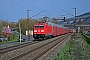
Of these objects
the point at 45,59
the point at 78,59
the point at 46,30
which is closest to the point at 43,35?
the point at 46,30

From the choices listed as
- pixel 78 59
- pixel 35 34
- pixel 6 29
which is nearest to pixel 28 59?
pixel 78 59

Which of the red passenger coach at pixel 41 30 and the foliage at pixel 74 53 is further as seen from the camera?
the red passenger coach at pixel 41 30

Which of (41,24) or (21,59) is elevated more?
(41,24)

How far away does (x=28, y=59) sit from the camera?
1555 cm

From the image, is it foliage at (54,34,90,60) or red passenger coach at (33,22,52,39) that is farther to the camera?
red passenger coach at (33,22,52,39)

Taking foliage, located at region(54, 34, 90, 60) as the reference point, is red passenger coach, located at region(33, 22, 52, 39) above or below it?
above

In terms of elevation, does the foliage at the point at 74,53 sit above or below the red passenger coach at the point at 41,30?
below

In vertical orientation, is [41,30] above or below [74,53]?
above

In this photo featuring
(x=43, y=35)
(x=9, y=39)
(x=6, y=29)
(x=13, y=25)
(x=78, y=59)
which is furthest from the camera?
(x=13, y=25)

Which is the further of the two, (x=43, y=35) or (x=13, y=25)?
(x=13, y=25)

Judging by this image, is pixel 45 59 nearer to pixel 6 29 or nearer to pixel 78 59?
pixel 78 59

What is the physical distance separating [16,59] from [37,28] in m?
27.2

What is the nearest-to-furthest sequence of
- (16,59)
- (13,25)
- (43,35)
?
(16,59)
(43,35)
(13,25)

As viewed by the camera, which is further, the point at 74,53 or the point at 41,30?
the point at 41,30
